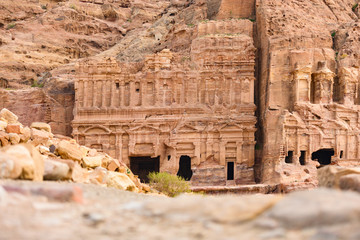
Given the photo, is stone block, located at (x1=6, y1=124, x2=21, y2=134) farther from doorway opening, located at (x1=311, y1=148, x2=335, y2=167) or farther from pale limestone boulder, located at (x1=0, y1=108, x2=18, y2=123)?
doorway opening, located at (x1=311, y1=148, x2=335, y2=167)

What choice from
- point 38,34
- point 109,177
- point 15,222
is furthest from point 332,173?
point 38,34

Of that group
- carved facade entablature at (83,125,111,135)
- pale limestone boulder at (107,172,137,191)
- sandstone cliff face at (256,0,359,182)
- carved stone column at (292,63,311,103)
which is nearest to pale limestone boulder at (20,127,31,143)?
pale limestone boulder at (107,172,137,191)

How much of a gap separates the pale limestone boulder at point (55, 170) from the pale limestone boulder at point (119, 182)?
414 cm

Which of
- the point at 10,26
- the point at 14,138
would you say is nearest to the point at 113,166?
the point at 14,138

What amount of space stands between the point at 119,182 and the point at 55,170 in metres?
5.87

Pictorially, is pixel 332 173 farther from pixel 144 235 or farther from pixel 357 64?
pixel 357 64

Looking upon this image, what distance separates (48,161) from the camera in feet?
43.3

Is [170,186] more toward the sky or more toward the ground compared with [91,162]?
more toward the ground

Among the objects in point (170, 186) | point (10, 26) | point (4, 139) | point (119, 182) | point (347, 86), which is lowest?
point (170, 186)

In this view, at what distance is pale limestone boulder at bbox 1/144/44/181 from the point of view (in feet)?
35.3

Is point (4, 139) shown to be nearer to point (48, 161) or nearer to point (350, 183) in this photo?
point (48, 161)

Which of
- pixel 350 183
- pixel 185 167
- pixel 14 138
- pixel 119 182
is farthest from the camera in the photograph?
pixel 185 167

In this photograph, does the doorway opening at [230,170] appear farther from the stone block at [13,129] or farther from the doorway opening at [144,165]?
the stone block at [13,129]

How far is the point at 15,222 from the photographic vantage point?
21.7 ft
